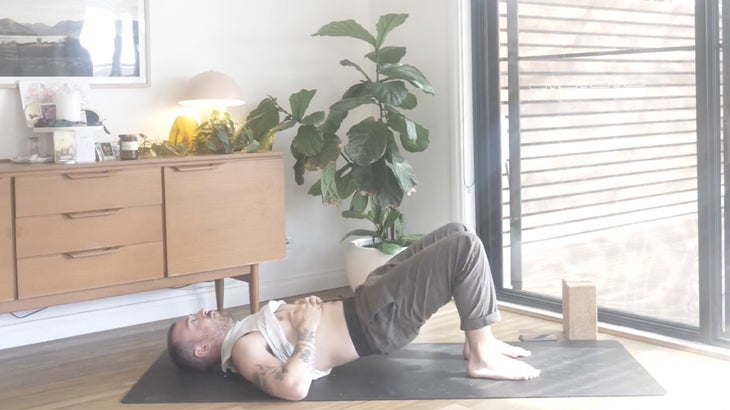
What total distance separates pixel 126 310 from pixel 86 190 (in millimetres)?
923

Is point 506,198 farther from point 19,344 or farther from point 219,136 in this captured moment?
point 19,344

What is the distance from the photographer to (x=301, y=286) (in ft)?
15.9

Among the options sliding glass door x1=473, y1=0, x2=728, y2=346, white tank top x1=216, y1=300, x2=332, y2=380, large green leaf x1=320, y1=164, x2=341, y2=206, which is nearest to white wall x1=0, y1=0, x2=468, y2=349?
sliding glass door x1=473, y1=0, x2=728, y2=346

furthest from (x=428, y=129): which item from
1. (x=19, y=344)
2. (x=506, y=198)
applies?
(x=19, y=344)

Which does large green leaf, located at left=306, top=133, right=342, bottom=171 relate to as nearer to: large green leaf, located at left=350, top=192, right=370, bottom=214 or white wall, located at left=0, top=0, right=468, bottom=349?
large green leaf, located at left=350, top=192, right=370, bottom=214

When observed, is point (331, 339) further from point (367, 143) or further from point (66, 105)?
point (66, 105)

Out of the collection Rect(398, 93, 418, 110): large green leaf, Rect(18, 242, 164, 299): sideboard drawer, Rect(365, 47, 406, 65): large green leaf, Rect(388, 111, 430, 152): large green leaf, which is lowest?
Rect(18, 242, 164, 299): sideboard drawer

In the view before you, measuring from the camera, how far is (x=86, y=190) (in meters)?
3.50

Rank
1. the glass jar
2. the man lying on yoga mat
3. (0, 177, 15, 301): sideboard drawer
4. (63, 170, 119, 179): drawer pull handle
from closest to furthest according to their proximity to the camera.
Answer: the man lying on yoga mat → (0, 177, 15, 301): sideboard drawer → (63, 170, 119, 179): drawer pull handle → the glass jar

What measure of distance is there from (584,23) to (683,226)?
1105 mm

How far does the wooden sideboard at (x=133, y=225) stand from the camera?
3.37 meters

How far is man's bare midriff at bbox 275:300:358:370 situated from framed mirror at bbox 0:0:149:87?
168 cm

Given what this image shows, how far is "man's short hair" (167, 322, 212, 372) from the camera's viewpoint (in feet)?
10.3

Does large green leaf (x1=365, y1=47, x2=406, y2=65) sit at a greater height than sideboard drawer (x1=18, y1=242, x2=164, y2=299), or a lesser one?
greater
